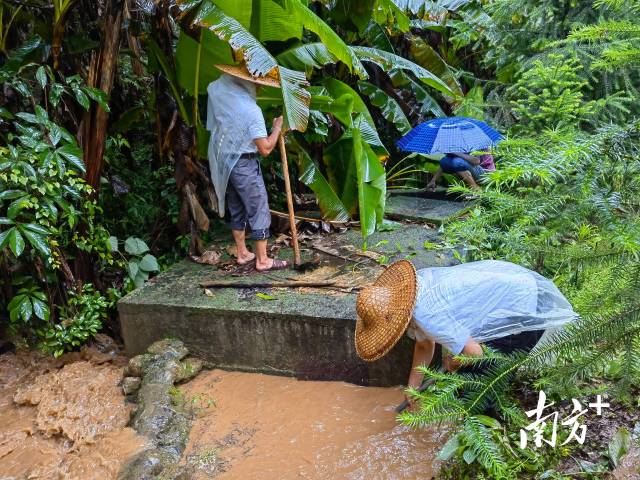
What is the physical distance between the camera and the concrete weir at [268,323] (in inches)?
145

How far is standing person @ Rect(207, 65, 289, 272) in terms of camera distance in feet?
13.7

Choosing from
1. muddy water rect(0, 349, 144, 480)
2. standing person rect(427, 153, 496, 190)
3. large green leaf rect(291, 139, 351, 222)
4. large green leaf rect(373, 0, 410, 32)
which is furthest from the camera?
standing person rect(427, 153, 496, 190)

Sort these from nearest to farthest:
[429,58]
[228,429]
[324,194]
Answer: [228,429] < [324,194] < [429,58]

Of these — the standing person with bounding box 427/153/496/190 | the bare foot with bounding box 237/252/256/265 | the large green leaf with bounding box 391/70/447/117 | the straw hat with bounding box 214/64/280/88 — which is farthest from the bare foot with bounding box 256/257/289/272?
the large green leaf with bounding box 391/70/447/117

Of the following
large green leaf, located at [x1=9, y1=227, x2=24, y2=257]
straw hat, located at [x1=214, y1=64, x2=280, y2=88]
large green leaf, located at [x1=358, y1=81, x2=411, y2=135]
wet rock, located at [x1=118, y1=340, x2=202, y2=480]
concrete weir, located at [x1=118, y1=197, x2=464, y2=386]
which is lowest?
wet rock, located at [x1=118, y1=340, x2=202, y2=480]

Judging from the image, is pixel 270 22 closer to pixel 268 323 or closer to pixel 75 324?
pixel 268 323

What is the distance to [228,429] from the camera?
344 cm

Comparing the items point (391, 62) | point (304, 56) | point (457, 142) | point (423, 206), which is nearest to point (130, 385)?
point (304, 56)

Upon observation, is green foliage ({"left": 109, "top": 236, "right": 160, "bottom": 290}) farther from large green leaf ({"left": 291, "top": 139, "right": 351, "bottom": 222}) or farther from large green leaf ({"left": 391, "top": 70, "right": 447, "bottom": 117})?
large green leaf ({"left": 391, "top": 70, "right": 447, "bottom": 117})

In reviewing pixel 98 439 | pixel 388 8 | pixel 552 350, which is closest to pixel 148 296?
pixel 98 439

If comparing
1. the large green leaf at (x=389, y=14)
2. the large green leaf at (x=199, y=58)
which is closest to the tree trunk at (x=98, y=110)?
the large green leaf at (x=199, y=58)

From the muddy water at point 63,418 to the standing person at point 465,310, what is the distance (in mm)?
1624

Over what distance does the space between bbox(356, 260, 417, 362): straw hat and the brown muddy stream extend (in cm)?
61

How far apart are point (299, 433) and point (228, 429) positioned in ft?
1.48
